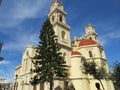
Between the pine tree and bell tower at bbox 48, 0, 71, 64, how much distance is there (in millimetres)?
9195

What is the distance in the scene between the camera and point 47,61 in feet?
106

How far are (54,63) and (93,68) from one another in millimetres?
9589

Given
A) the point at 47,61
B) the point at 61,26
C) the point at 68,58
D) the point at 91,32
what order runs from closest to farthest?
the point at 47,61
the point at 68,58
the point at 61,26
the point at 91,32

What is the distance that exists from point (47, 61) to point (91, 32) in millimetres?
38748

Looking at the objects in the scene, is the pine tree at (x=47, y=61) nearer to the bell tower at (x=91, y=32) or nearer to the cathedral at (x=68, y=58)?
the cathedral at (x=68, y=58)

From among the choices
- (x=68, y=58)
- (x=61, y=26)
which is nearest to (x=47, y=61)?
(x=68, y=58)

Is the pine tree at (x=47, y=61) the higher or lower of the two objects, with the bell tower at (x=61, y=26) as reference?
lower

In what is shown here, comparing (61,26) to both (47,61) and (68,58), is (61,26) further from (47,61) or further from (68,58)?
(47,61)

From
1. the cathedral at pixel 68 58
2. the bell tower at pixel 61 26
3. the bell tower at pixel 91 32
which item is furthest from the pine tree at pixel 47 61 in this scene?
the bell tower at pixel 91 32

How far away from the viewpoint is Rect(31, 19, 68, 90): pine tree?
3042cm

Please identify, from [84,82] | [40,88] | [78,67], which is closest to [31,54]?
[40,88]

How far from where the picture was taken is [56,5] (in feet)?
169

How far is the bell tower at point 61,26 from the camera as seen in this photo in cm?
4550

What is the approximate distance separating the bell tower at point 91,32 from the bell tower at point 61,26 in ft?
59.6
